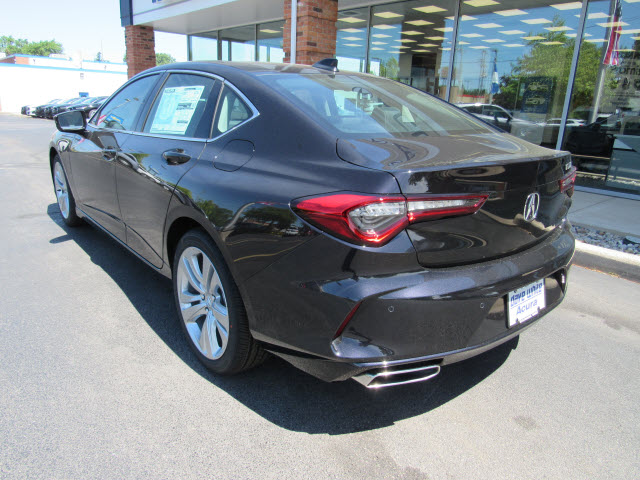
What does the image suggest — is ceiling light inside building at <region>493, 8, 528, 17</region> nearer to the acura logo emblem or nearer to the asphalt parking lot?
the asphalt parking lot

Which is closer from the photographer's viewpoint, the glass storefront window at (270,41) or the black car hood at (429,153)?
the black car hood at (429,153)

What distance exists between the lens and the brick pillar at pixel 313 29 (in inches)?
328

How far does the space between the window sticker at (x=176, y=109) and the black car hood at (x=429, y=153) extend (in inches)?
48.7

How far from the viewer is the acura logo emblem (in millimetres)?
2100

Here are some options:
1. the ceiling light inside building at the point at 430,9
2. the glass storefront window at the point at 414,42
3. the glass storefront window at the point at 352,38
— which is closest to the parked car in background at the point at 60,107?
the glass storefront window at the point at 352,38

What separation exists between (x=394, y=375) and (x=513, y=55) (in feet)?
30.4

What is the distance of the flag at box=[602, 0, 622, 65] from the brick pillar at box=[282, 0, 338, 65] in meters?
4.71

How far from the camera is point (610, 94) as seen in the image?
7.94 m

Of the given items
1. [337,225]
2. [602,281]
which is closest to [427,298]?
[337,225]

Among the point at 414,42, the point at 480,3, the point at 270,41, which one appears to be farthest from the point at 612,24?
the point at 270,41

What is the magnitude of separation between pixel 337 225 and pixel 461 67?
31.1 feet

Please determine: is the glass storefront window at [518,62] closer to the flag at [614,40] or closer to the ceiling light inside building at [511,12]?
the ceiling light inside building at [511,12]

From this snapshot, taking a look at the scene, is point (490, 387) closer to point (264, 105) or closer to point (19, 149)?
point (264, 105)

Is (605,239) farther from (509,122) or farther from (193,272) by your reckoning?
(509,122)
